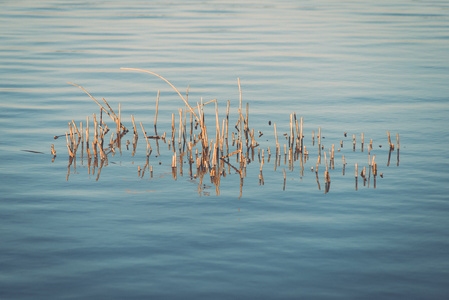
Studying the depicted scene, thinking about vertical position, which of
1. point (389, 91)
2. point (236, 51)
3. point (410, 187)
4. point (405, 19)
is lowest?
point (410, 187)

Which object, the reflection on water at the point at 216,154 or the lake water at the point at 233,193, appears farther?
the reflection on water at the point at 216,154

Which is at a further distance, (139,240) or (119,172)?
(119,172)

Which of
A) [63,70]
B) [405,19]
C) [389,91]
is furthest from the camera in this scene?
[405,19]

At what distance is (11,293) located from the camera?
28.0 ft

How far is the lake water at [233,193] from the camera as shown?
29.3 feet

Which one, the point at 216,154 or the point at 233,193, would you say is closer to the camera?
the point at 233,193

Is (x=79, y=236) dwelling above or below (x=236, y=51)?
below

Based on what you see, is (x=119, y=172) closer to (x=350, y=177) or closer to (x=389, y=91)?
(x=350, y=177)

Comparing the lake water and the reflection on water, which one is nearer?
the lake water

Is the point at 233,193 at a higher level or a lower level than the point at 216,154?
lower

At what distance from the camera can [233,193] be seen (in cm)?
1213

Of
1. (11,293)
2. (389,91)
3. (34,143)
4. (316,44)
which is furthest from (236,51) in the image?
(11,293)

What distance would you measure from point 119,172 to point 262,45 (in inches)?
741

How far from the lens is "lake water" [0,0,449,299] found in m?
8.93
